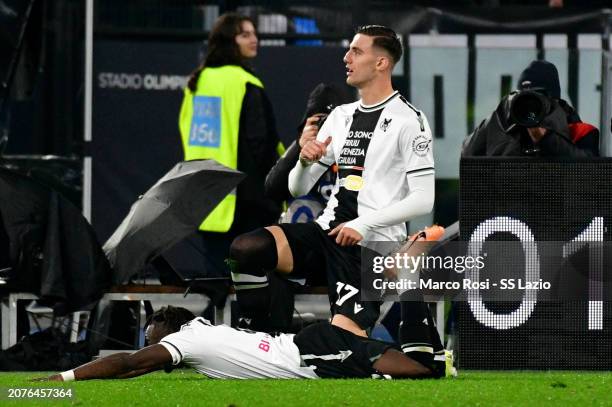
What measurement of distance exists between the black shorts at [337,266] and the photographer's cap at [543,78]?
1.96 meters

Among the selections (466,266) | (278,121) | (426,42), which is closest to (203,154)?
(278,121)

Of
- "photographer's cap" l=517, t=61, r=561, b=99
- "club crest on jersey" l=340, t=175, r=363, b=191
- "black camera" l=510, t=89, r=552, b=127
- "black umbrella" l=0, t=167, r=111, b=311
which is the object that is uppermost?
"photographer's cap" l=517, t=61, r=561, b=99

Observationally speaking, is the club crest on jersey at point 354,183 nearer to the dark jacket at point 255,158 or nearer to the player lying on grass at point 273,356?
the player lying on grass at point 273,356

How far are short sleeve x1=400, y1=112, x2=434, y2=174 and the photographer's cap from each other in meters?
1.56

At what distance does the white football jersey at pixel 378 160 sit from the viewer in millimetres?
8969

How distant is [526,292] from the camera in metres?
8.86

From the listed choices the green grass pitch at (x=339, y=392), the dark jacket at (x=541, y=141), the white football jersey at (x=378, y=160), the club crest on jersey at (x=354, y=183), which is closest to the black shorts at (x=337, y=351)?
the green grass pitch at (x=339, y=392)

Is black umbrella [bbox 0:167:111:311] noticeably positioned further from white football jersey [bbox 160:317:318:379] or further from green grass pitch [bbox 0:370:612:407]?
white football jersey [bbox 160:317:318:379]

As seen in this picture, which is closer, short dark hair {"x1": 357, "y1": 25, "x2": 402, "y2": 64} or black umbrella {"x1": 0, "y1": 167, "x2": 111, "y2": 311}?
short dark hair {"x1": 357, "y1": 25, "x2": 402, "y2": 64}

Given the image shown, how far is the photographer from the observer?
364 inches

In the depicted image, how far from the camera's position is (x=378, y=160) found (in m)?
8.98

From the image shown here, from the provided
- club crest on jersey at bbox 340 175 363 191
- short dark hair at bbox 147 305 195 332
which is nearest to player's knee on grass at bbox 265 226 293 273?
club crest on jersey at bbox 340 175 363 191

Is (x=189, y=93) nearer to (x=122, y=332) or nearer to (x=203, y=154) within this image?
(x=203, y=154)

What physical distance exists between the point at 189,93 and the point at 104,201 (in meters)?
1.38
